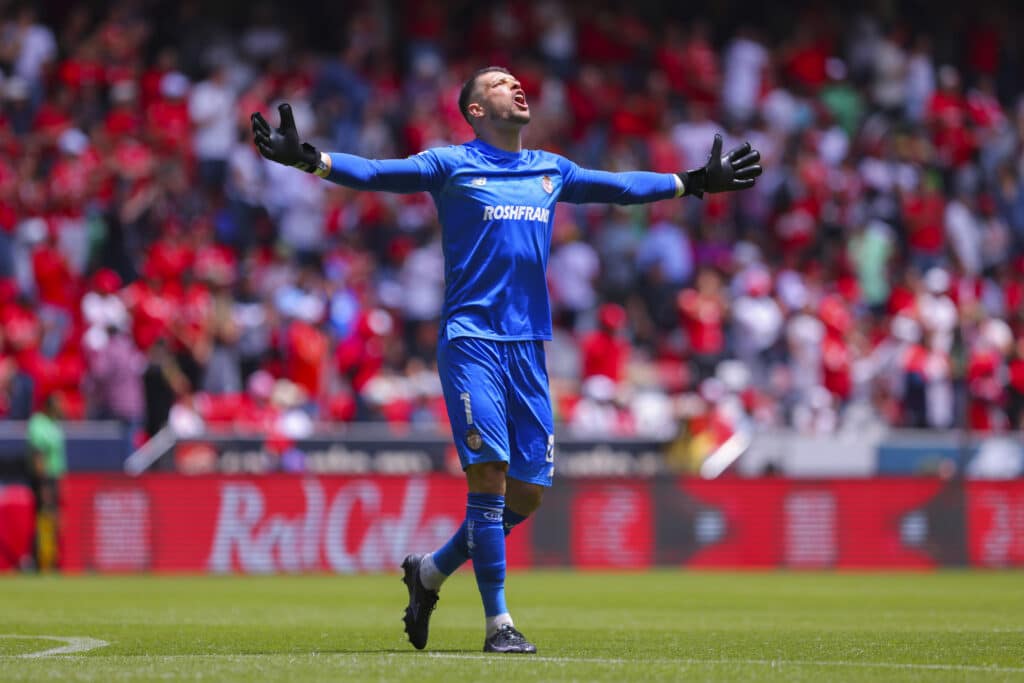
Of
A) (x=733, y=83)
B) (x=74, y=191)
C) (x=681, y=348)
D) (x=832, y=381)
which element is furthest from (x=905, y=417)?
(x=74, y=191)

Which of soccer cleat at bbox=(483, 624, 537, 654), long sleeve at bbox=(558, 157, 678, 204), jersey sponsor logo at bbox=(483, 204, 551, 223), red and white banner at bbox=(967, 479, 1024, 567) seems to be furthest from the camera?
red and white banner at bbox=(967, 479, 1024, 567)

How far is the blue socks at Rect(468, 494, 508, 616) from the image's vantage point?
8023mm

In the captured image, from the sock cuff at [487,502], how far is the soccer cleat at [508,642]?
0.52 metres

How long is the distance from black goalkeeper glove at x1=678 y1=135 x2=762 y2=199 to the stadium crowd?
455 inches

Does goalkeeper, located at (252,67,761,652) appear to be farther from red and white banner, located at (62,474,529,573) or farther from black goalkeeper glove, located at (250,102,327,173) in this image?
red and white banner, located at (62,474,529,573)

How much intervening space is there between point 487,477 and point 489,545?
12.3 inches

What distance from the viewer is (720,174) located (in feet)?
29.0

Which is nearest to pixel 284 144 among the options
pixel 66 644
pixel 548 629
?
pixel 66 644

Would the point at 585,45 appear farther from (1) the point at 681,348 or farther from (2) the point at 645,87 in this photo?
(1) the point at 681,348

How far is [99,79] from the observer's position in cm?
2300

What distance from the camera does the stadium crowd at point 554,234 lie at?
20.7 meters

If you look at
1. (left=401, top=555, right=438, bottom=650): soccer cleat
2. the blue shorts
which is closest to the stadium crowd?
(left=401, top=555, right=438, bottom=650): soccer cleat

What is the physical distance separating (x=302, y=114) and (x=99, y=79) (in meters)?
2.58

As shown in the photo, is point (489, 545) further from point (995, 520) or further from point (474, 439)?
point (995, 520)
